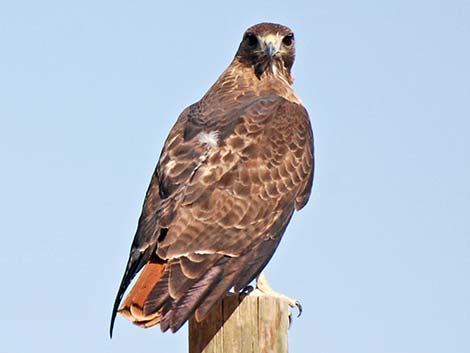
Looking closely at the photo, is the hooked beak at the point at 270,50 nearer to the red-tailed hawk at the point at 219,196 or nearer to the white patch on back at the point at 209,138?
the red-tailed hawk at the point at 219,196

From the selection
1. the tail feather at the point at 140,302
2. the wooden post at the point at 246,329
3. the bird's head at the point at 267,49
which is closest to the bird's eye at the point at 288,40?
the bird's head at the point at 267,49

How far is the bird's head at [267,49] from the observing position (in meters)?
8.97

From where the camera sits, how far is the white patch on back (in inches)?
301

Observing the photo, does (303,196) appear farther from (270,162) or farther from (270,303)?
(270,303)

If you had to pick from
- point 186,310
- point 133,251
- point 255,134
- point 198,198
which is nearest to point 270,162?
point 255,134

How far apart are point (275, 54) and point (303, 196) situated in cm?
147

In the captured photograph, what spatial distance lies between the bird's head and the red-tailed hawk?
2 cm

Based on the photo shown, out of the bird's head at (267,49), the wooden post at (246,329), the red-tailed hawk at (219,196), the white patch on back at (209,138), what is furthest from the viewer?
the bird's head at (267,49)

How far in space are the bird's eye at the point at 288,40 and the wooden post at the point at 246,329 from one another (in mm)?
3461

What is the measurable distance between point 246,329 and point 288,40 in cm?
376

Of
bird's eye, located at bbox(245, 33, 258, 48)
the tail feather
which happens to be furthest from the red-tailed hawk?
bird's eye, located at bbox(245, 33, 258, 48)

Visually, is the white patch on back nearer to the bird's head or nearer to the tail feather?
the bird's head

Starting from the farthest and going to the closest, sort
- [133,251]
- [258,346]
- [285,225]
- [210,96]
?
[210,96]
[285,225]
[133,251]
[258,346]

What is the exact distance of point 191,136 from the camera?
779 cm
